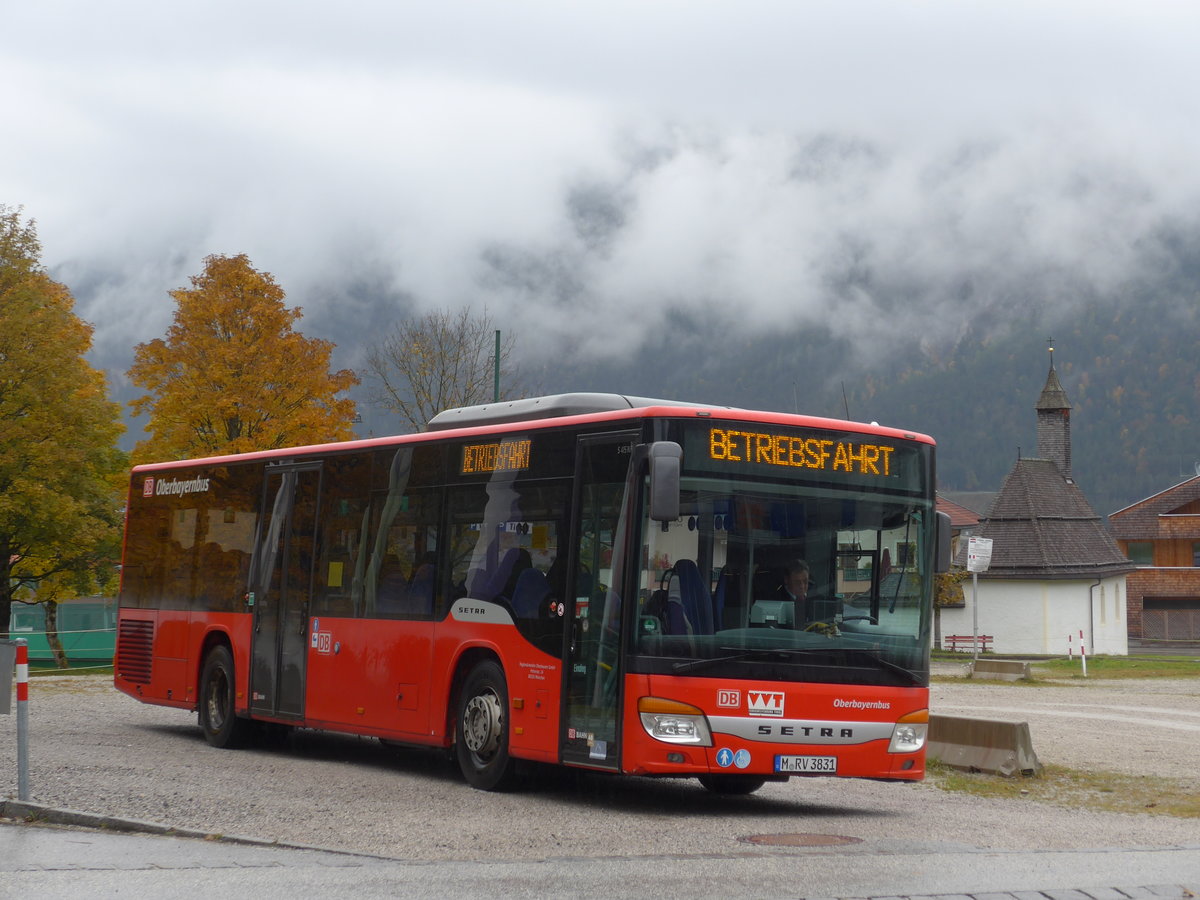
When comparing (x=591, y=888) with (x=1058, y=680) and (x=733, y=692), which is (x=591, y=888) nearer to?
(x=733, y=692)

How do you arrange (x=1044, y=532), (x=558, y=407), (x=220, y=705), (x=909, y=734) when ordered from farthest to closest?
1. (x=1044, y=532)
2. (x=220, y=705)
3. (x=558, y=407)
4. (x=909, y=734)

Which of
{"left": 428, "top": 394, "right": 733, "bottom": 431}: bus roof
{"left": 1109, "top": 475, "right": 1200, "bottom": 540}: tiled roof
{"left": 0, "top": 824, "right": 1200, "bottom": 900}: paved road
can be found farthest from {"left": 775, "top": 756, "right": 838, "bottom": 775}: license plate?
{"left": 1109, "top": 475, "right": 1200, "bottom": 540}: tiled roof

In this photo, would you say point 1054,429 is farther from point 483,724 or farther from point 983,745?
point 483,724

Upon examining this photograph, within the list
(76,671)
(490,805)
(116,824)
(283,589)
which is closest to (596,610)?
(490,805)

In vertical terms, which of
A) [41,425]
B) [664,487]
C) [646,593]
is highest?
[41,425]

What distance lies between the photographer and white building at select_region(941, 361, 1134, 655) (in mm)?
75562

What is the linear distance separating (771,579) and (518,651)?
220 cm

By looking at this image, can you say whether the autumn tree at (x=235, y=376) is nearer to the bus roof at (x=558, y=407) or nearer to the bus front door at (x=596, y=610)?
the bus roof at (x=558, y=407)

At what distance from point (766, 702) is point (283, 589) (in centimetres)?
651

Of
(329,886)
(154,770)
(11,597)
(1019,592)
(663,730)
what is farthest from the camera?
(1019,592)

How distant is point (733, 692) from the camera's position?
37.6ft

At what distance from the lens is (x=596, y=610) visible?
11.8 metres

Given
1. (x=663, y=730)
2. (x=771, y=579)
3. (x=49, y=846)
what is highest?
(x=771, y=579)

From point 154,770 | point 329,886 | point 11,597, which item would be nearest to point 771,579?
point 329,886
